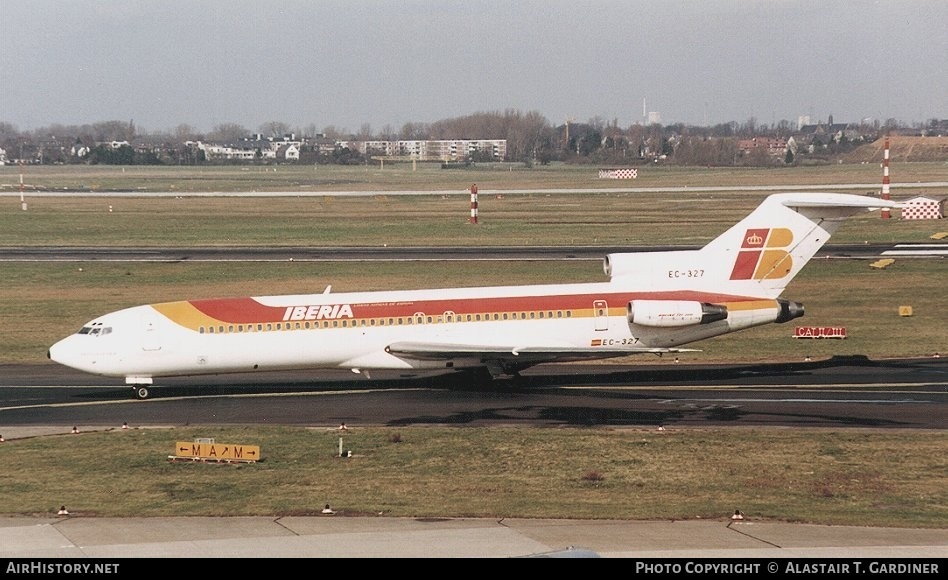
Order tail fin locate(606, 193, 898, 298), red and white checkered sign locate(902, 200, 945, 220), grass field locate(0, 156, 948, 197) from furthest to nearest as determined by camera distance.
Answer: grass field locate(0, 156, 948, 197) < red and white checkered sign locate(902, 200, 945, 220) < tail fin locate(606, 193, 898, 298)

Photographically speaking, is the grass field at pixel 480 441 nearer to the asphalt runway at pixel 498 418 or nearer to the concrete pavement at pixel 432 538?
the concrete pavement at pixel 432 538

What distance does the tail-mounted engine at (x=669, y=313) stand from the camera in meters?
36.8

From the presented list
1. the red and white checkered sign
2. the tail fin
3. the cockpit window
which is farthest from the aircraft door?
the red and white checkered sign

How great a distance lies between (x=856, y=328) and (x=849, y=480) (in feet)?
75.2

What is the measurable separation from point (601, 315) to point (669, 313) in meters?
2.14

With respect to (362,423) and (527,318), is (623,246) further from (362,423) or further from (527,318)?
(362,423)

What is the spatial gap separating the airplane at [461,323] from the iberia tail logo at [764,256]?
1.3 inches

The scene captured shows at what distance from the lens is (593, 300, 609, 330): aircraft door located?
122 feet

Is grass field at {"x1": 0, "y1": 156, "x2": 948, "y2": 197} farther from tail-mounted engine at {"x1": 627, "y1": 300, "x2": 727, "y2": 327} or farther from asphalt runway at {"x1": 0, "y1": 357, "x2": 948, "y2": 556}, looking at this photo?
tail-mounted engine at {"x1": 627, "y1": 300, "x2": 727, "y2": 327}

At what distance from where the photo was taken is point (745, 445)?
2894 centimetres

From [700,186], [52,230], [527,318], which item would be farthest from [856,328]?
[700,186]

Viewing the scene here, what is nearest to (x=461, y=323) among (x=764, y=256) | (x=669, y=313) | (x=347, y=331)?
(x=347, y=331)

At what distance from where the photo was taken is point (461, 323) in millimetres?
36906

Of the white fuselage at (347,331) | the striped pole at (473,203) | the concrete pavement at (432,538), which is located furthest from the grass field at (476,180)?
the concrete pavement at (432,538)
